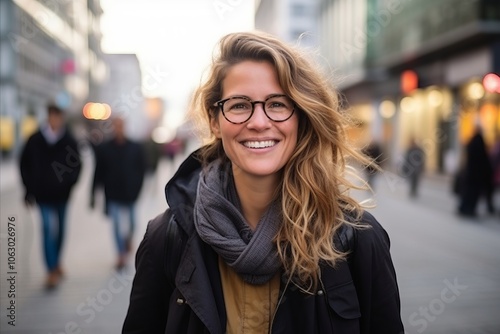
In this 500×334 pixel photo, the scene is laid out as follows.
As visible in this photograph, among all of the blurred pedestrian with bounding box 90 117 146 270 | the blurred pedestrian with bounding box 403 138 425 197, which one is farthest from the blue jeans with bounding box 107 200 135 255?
the blurred pedestrian with bounding box 403 138 425 197

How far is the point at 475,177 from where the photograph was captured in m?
12.0

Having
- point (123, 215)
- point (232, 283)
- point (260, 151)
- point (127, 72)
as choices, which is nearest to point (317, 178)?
point (260, 151)

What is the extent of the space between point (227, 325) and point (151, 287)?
1.03 ft

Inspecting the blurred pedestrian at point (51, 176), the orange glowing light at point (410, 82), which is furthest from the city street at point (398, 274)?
the orange glowing light at point (410, 82)

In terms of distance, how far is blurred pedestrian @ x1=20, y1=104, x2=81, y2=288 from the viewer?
6.42 meters

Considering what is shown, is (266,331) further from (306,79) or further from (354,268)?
(306,79)

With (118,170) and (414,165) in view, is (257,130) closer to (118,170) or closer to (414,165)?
(118,170)

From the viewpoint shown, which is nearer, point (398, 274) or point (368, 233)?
point (368, 233)

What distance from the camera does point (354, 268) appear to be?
192cm

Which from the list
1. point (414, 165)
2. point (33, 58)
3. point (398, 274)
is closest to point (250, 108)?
point (398, 274)

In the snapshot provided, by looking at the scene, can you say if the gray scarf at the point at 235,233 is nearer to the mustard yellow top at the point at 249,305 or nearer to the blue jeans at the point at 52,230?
the mustard yellow top at the point at 249,305

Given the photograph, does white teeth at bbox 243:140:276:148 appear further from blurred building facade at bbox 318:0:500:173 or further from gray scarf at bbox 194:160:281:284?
blurred building facade at bbox 318:0:500:173

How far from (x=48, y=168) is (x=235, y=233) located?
5.05m

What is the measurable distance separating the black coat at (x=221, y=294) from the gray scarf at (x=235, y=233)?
63 millimetres
